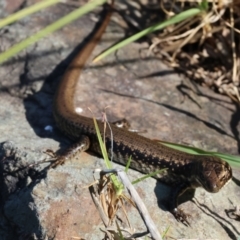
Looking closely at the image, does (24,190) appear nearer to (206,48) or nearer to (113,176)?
(113,176)

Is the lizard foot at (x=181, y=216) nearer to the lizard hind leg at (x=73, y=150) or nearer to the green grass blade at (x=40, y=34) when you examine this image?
the lizard hind leg at (x=73, y=150)

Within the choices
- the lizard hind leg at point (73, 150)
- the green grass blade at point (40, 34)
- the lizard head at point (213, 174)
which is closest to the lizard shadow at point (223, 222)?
the lizard head at point (213, 174)

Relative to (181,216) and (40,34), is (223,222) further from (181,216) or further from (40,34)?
(40,34)

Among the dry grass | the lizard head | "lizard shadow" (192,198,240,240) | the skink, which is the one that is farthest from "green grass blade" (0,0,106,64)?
the dry grass

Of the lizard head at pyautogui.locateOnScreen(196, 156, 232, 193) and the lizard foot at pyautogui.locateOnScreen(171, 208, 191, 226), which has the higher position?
the lizard head at pyautogui.locateOnScreen(196, 156, 232, 193)

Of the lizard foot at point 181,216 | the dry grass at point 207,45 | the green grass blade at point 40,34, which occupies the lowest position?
the lizard foot at point 181,216

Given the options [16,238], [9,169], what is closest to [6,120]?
→ [9,169]

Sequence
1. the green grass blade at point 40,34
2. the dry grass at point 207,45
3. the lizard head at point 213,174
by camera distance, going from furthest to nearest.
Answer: the dry grass at point 207,45 → the lizard head at point 213,174 → the green grass blade at point 40,34

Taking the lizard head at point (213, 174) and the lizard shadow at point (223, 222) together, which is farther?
the lizard head at point (213, 174)

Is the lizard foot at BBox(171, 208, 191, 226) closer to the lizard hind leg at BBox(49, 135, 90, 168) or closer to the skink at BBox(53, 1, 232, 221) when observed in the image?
the skink at BBox(53, 1, 232, 221)
